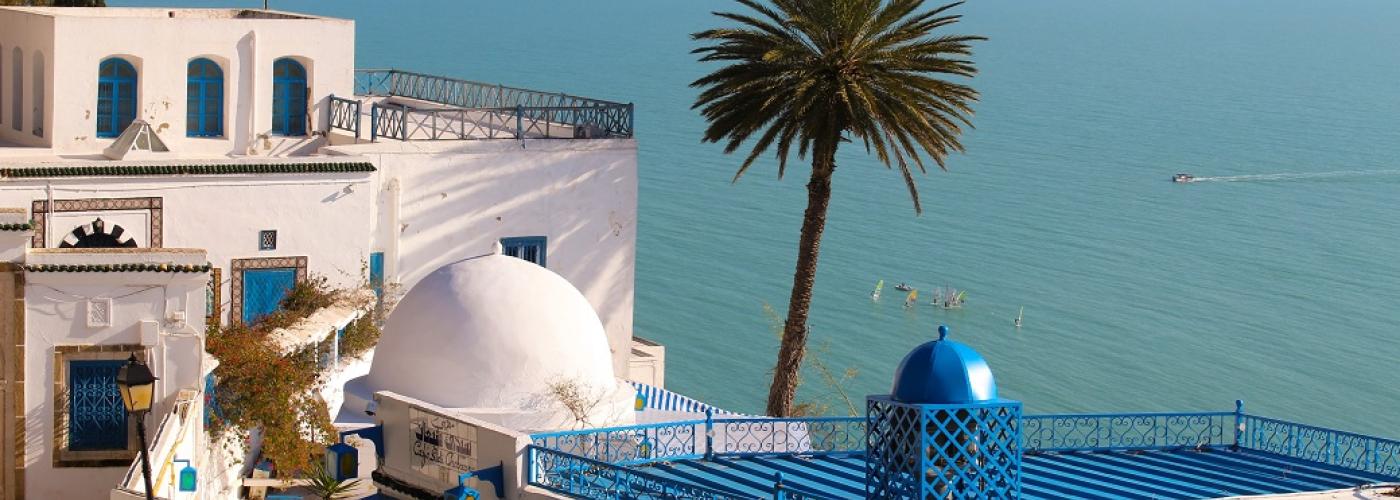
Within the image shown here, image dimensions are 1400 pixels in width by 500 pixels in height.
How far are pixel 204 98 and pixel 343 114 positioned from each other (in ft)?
7.42

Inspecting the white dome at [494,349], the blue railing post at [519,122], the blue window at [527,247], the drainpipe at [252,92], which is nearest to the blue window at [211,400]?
the white dome at [494,349]

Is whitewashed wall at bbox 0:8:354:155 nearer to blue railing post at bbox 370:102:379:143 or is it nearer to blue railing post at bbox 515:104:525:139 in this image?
blue railing post at bbox 370:102:379:143

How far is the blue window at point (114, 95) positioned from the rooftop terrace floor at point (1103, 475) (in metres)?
14.9

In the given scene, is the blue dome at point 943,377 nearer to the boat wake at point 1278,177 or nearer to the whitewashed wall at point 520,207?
the whitewashed wall at point 520,207

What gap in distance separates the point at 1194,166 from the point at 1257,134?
11332mm

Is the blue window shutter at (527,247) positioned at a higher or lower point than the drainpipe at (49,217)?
lower

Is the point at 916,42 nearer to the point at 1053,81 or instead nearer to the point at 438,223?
the point at 438,223

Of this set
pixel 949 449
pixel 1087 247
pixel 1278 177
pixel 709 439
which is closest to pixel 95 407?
pixel 709 439

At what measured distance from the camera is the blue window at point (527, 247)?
33.2 metres

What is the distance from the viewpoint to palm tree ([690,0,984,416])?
109ft

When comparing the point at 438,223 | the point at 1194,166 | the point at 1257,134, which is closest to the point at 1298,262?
the point at 1194,166

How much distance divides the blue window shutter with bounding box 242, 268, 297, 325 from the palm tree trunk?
9.04 meters

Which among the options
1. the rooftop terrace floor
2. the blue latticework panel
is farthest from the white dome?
the blue latticework panel

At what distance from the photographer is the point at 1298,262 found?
243 feet
